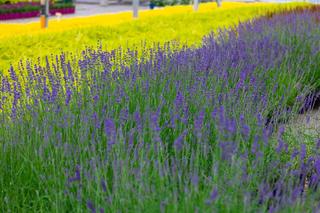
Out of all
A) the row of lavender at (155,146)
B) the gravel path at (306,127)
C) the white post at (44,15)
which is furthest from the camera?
the white post at (44,15)

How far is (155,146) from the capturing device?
9.86 feet

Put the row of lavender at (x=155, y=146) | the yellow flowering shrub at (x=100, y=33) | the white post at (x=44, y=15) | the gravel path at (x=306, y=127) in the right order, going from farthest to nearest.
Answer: the white post at (x=44, y=15)
the yellow flowering shrub at (x=100, y=33)
the gravel path at (x=306, y=127)
the row of lavender at (x=155, y=146)

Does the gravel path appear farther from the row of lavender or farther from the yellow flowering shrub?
the yellow flowering shrub

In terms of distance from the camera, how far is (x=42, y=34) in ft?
21.9

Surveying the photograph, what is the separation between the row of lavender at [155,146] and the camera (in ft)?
7.57

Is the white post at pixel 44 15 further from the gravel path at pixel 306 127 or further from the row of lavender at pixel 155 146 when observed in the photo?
the gravel path at pixel 306 127

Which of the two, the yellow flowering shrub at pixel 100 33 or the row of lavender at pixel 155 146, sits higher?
the row of lavender at pixel 155 146

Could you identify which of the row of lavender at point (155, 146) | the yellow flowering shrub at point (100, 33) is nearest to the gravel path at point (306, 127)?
the row of lavender at point (155, 146)

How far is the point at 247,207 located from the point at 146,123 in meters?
1.18

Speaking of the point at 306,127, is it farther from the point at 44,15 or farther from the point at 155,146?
the point at 44,15

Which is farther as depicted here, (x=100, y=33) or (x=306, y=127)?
(x=100, y=33)

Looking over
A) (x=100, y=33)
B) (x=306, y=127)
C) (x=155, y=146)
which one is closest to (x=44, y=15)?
(x=100, y=33)

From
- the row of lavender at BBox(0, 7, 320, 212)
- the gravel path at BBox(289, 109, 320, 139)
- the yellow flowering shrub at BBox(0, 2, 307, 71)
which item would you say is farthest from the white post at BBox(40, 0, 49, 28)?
the gravel path at BBox(289, 109, 320, 139)

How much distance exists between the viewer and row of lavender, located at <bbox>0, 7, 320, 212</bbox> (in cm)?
231
